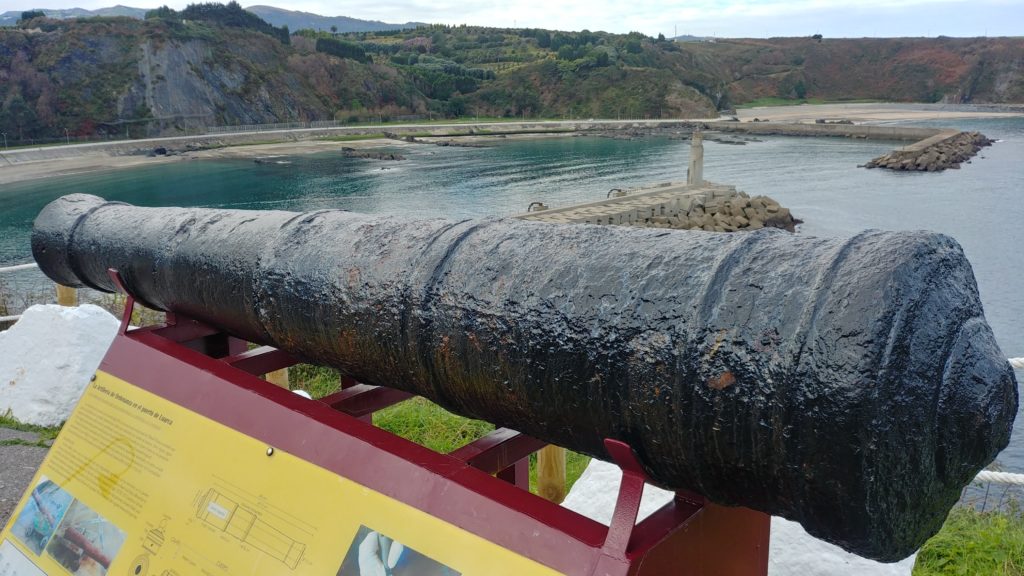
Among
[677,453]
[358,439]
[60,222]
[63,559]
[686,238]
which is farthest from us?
[60,222]

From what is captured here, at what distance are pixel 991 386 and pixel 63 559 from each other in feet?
7.08

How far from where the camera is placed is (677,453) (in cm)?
129

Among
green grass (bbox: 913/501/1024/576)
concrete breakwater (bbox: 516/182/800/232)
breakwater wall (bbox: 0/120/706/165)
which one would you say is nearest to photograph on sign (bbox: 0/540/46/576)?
green grass (bbox: 913/501/1024/576)

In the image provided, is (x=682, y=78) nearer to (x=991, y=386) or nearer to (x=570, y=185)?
(x=570, y=185)

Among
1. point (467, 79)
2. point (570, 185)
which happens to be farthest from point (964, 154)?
point (467, 79)

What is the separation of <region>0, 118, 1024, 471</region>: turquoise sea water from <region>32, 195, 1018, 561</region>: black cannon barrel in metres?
11.8

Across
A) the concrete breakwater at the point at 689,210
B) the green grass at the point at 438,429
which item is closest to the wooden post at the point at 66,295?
the green grass at the point at 438,429

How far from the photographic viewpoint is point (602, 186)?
31438 mm

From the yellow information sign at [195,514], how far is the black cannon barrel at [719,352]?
0.90ft

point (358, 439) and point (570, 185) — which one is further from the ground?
point (358, 439)

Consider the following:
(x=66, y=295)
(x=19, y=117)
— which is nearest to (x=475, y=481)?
(x=66, y=295)

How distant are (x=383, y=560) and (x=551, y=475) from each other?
71.5 inches

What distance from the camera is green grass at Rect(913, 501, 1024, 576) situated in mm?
2492

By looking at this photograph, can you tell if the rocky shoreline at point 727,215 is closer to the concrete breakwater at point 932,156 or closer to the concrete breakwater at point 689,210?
the concrete breakwater at point 689,210
